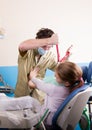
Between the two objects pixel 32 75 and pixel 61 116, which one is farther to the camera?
pixel 32 75

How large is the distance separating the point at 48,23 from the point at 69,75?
1138 millimetres

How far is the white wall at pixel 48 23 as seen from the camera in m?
2.37

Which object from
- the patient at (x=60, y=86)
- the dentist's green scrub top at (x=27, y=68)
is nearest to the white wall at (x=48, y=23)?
the dentist's green scrub top at (x=27, y=68)

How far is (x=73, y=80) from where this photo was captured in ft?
4.94

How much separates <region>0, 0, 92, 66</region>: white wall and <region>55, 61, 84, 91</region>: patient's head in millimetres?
1002

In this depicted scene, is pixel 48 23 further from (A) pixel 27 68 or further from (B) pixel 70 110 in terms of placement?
(B) pixel 70 110

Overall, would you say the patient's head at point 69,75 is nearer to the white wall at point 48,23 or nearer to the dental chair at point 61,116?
the dental chair at point 61,116

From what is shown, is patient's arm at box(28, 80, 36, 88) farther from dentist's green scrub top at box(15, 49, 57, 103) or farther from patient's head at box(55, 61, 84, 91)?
Answer: patient's head at box(55, 61, 84, 91)

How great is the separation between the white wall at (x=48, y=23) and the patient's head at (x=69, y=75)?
1002 mm

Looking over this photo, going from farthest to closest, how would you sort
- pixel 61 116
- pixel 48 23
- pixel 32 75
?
pixel 48 23 → pixel 32 75 → pixel 61 116

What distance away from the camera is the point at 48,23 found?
2.51 meters

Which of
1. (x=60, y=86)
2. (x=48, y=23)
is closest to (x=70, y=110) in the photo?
(x=60, y=86)

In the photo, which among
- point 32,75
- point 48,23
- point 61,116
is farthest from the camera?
point 48,23

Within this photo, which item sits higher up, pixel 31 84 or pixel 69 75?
pixel 69 75
